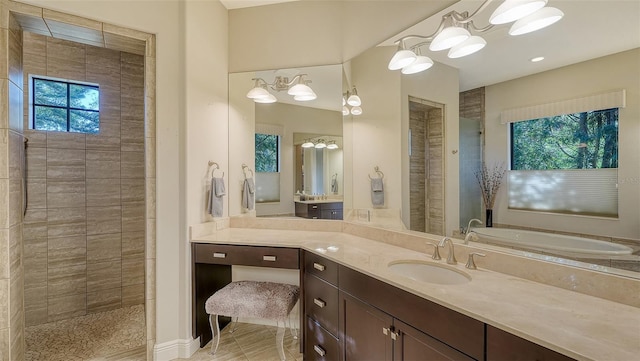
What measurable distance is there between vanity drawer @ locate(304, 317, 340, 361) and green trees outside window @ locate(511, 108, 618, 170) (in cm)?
144

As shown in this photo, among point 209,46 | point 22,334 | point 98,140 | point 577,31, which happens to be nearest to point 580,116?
point 577,31

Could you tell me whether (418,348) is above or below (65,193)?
below

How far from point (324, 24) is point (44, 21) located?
1953mm

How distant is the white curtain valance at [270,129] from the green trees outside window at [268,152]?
28 millimetres

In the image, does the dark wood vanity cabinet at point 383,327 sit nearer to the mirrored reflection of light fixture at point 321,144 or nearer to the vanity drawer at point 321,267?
the vanity drawer at point 321,267

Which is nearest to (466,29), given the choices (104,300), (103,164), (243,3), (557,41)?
(557,41)

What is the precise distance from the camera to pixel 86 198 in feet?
8.90

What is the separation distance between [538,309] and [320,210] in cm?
175

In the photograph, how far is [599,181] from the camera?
117cm

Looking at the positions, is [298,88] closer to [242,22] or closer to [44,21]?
[242,22]

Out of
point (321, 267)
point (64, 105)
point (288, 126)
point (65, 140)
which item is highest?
point (64, 105)

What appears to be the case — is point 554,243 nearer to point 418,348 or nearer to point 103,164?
point 418,348

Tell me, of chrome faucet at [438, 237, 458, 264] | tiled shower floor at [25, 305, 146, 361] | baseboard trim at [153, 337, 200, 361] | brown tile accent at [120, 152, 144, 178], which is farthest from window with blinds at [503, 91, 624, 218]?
brown tile accent at [120, 152, 144, 178]

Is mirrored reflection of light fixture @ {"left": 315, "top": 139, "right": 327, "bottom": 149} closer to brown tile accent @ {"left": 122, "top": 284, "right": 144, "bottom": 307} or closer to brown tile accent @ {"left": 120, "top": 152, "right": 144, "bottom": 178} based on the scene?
brown tile accent @ {"left": 120, "top": 152, "right": 144, "bottom": 178}
